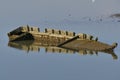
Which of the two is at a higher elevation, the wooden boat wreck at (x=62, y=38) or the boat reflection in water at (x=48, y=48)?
the wooden boat wreck at (x=62, y=38)

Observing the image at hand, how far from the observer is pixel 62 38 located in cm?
6406

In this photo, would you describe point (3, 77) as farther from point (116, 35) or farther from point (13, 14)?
point (13, 14)

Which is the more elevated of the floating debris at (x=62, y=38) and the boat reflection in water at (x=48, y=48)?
the floating debris at (x=62, y=38)

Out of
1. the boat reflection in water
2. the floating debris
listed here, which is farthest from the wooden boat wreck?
the boat reflection in water

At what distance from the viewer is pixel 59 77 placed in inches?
1702

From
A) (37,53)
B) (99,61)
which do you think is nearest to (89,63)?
(99,61)

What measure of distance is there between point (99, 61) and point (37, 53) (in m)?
10.3

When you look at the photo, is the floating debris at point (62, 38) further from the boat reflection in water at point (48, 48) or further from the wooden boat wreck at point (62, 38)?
the boat reflection in water at point (48, 48)

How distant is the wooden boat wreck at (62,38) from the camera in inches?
2271

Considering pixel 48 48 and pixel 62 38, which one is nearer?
pixel 48 48

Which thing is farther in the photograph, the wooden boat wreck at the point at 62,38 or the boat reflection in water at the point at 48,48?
the wooden boat wreck at the point at 62,38

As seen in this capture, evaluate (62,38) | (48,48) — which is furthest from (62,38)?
(48,48)

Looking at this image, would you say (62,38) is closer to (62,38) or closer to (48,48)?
(62,38)

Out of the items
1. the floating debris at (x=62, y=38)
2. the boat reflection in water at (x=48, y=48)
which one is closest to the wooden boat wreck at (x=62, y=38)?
the floating debris at (x=62, y=38)
